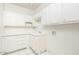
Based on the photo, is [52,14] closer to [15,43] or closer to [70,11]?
[70,11]

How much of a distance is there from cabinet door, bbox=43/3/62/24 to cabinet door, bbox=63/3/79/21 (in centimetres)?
7

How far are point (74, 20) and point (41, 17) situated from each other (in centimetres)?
39

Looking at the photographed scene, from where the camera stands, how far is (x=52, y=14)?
58.2 inches

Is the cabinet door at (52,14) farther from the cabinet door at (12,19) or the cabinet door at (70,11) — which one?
the cabinet door at (12,19)

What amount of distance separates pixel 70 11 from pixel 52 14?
8.5 inches

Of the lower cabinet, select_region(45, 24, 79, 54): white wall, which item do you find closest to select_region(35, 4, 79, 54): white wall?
select_region(45, 24, 79, 54): white wall

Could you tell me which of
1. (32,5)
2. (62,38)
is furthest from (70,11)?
(32,5)

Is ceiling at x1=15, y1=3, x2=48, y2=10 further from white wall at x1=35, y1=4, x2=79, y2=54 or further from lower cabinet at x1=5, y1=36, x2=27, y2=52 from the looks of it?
lower cabinet at x1=5, y1=36, x2=27, y2=52

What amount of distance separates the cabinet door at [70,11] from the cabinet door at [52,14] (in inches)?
2.8

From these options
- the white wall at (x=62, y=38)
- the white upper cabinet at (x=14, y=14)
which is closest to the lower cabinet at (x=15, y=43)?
the white upper cabinet at (x=14, y=14)

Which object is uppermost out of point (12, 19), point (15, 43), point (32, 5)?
point (32, 5)

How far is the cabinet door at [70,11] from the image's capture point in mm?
1421
